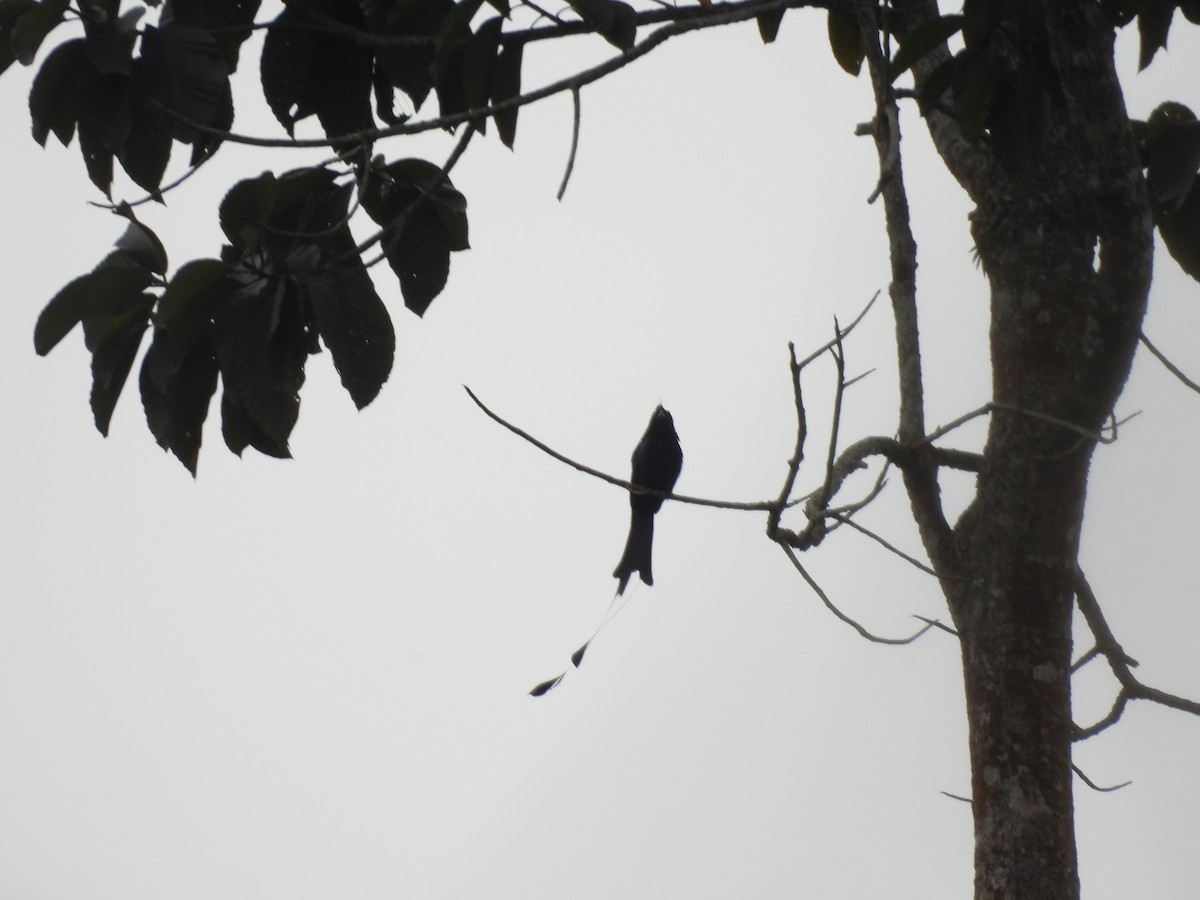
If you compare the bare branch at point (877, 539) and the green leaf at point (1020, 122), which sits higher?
the green leaf at point (1020, 122)

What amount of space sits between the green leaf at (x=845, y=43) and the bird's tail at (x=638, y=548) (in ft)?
3.08

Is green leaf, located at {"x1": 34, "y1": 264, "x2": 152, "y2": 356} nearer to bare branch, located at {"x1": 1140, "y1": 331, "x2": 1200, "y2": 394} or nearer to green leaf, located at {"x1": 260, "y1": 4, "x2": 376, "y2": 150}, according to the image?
green leaf, located at {"x1": 260, "y1": 4, "x2": 376, "y2": 150}

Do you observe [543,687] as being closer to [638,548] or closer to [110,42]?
[638,548]

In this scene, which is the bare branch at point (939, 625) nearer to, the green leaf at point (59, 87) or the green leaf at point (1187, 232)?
the green leaf at point (1187, 232)

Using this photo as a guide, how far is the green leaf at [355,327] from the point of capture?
1.58 meters

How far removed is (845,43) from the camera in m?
2.20

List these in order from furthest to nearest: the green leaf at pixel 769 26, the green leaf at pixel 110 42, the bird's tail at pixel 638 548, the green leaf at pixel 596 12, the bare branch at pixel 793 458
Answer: the green leaf at pixel 769 26, the bird's tail at pixel 638 548, the green leaf at pixel 110 42, the green leaf at pixel 596 12, the bare branch at pixel 793 458

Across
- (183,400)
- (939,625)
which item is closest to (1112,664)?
(939,625)

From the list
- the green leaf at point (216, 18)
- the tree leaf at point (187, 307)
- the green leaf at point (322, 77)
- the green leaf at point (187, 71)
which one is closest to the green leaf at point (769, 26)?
the green leaf at point (322, 77)

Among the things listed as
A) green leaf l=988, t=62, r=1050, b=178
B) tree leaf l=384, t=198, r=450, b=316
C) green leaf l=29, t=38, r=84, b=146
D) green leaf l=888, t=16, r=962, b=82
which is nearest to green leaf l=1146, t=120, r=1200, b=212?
green leaf l=988, t=62, r=1050, b=178

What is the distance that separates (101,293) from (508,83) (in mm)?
685

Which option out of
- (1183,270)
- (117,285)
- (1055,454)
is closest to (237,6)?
(117,285)

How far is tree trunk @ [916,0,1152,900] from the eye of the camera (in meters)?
1.52

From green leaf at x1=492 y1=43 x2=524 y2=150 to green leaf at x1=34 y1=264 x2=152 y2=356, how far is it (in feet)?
1.89
